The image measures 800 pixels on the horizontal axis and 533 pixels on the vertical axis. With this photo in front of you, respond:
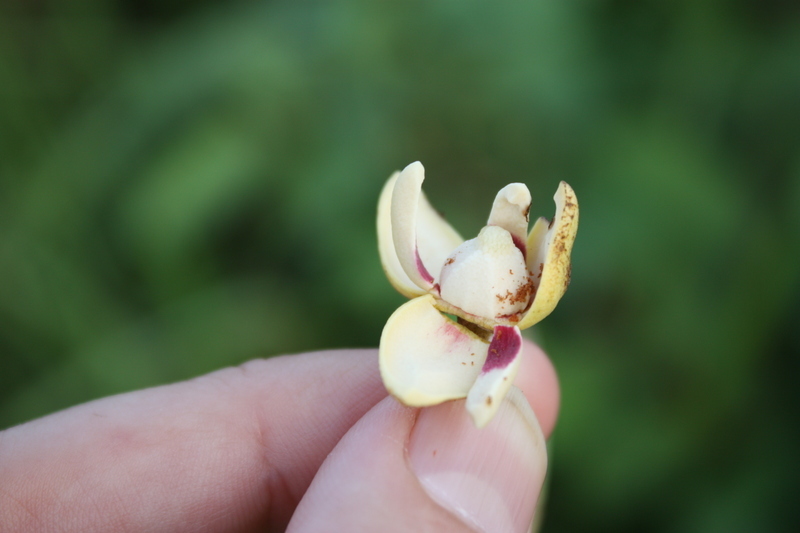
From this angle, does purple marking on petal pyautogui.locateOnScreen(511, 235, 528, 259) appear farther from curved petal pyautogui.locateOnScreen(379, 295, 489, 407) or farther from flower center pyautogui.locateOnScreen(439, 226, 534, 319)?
curved petal pyautogui.locateOnScreen(379, 295, 489, 407)

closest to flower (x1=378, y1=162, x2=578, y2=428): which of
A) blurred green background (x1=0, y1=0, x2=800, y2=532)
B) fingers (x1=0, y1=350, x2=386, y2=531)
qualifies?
fingers (x1=0, y1=350, x2=386, y2=531)

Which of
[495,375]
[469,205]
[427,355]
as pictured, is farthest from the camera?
[469,205]

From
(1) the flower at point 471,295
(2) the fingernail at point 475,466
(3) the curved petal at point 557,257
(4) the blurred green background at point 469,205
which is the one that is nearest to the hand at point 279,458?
(2) the fingernail at point 475,466

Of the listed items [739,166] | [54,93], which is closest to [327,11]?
[54,93]

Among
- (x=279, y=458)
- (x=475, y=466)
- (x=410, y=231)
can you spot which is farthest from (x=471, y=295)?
(x=279, y=458)

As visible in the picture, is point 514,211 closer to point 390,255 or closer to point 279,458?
point 390,255

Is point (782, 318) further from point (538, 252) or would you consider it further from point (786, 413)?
point (538, 252)
